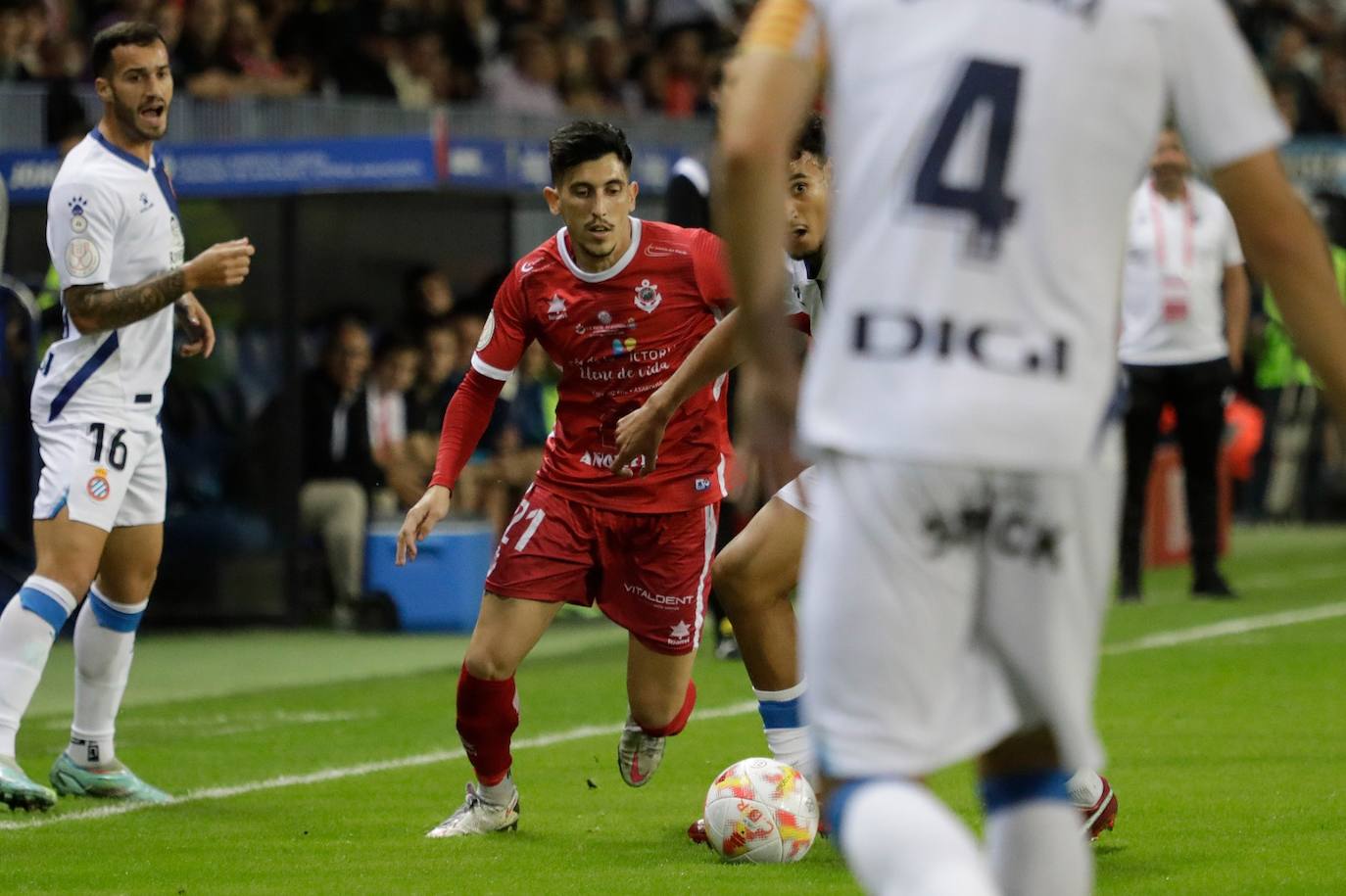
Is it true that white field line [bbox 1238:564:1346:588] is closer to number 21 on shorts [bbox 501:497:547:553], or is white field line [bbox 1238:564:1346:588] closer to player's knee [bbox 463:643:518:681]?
number 21 on shorts [bbox 501:497:547:553]

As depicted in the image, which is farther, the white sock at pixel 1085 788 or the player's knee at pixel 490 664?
the player's knee at pixel 490 664

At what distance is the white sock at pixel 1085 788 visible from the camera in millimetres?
5676

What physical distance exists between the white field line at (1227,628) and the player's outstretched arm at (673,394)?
230 inches

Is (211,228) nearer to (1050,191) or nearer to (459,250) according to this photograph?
(459,250)

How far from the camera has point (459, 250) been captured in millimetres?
15453

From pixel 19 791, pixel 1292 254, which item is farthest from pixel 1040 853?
pixel 19 791

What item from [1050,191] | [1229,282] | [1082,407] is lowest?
[1229,282]

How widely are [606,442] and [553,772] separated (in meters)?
1.65

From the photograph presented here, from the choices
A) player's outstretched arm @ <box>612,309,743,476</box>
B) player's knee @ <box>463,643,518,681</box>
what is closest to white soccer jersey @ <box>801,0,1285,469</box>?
player's outstretched arm @ <box>612,309,743,476</box>

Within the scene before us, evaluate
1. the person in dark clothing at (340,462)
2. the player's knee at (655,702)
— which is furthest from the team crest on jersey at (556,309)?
the person in dark clothing at (340,462)

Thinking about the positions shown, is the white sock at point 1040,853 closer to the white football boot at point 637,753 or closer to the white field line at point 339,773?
the white football boot at point 637,753

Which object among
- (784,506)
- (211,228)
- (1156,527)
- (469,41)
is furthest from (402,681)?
(469,41)

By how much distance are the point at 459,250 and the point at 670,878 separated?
1012 centimetres

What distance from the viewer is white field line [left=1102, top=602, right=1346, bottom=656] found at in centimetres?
1112
